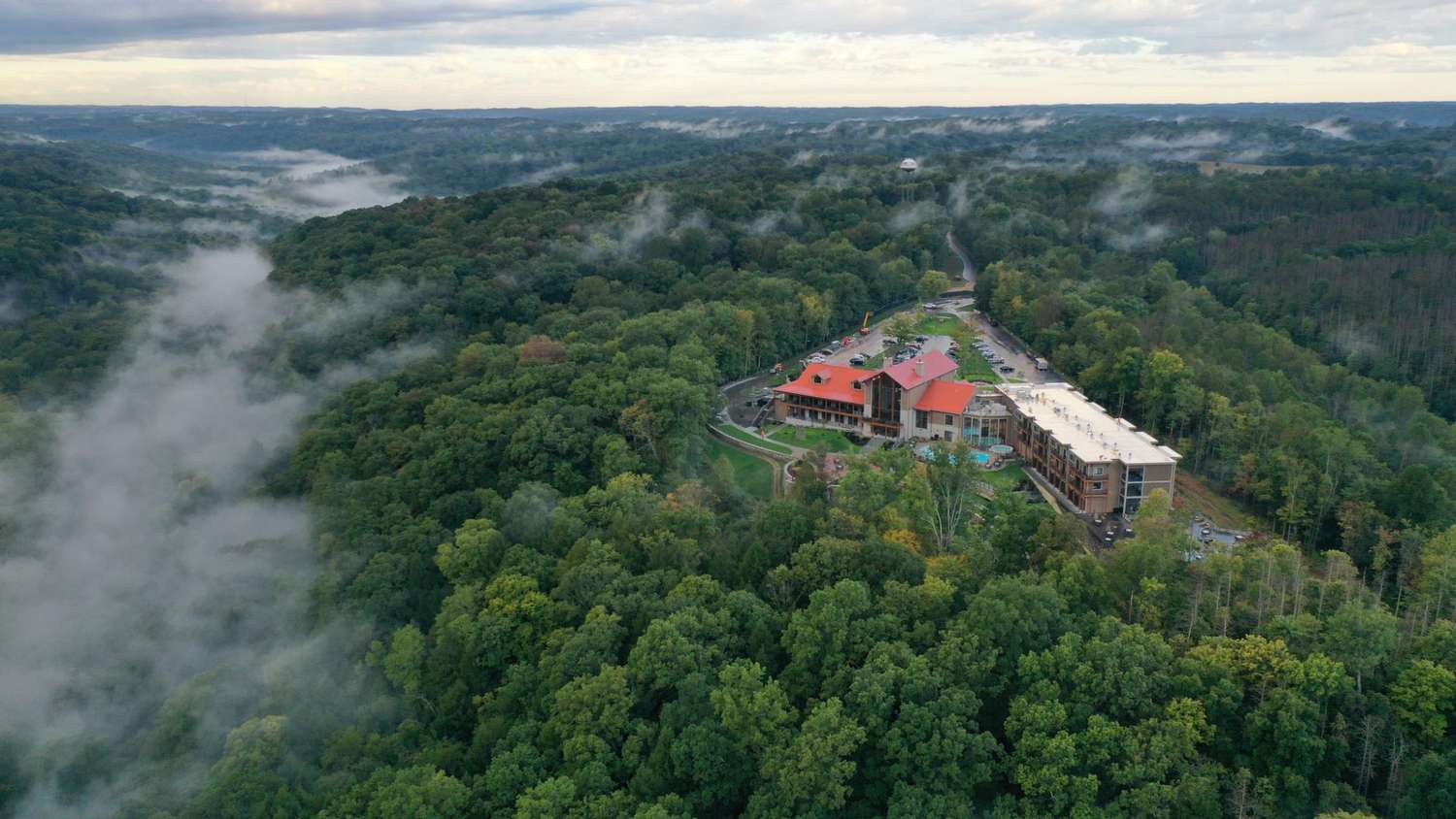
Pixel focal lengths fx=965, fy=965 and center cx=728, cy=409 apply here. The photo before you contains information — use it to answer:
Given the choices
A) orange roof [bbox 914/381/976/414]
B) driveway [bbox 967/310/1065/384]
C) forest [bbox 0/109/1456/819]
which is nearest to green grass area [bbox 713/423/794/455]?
forest [bbox 0/109/1456/819]

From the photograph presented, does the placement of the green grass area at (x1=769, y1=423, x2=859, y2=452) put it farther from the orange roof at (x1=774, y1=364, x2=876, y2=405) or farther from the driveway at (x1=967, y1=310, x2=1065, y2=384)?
the driveway at (x1=967, y1=310, x2=1065, y2=384)

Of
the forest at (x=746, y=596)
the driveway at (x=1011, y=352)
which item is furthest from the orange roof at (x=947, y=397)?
the forest at (x=746, y=596)

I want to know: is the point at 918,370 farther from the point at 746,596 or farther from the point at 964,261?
the point at 964,261

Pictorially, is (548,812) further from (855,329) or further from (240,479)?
(855,329)

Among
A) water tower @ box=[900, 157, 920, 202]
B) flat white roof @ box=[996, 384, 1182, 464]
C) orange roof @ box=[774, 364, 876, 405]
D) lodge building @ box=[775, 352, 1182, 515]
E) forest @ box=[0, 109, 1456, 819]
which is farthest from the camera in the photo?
water tower @ box=[900, 157, 920, 202]

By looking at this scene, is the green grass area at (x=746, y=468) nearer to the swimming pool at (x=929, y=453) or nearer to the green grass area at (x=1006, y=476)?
the swimming pool at (x=929, y=453)

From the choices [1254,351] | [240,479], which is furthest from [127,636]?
[1254,351]
